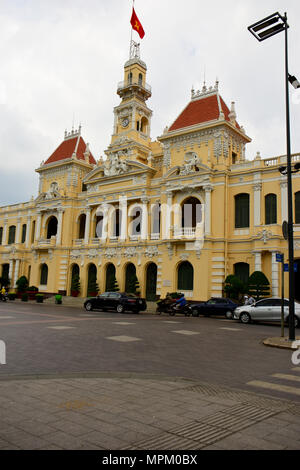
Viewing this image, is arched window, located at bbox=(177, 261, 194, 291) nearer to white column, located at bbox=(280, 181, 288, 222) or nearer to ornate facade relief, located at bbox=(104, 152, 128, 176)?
white column, located at bbox=(280, 181, 288, 222)

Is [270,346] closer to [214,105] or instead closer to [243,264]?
[243,264]

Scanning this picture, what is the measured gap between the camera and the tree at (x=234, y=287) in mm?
27766

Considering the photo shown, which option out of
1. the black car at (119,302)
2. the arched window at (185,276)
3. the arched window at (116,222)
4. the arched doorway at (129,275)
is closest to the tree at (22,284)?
the arched window at (116,222)

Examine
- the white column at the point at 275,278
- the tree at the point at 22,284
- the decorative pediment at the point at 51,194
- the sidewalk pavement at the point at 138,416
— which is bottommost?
the sidewalk pavement at the point at 138,416

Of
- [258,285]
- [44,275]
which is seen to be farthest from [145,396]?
[44,275]

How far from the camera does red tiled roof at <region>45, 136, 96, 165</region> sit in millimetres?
46906

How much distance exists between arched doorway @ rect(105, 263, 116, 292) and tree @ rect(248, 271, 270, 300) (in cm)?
1495

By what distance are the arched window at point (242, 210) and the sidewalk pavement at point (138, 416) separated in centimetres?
2552

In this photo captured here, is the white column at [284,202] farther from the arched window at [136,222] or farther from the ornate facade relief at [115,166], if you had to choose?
the ornate facade relief at [115,166]

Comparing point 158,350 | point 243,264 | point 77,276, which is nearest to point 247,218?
point 243,264

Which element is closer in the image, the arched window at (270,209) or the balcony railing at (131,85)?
the arched window at (270,209)

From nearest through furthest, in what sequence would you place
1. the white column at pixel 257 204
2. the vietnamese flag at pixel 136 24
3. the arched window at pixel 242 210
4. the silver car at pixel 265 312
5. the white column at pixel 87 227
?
the silver car at pixel 265 312 → the white column at pixel 257 204 → the arched window at pixel 242 210 → the vietnamese flag at pixel 136 24 → the white column at pixel 87 227

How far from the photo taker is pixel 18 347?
10.3 m

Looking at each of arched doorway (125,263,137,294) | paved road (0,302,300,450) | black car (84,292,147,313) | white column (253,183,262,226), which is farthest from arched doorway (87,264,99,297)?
paved road (0,302,300,450)
